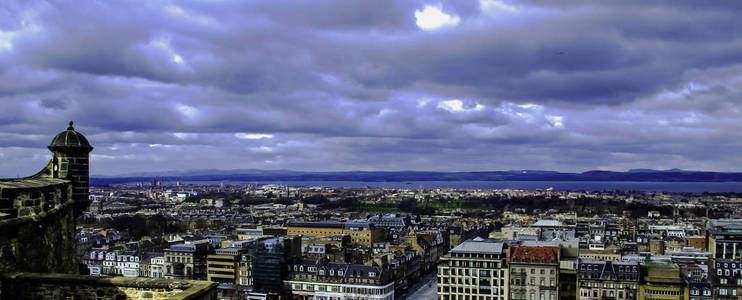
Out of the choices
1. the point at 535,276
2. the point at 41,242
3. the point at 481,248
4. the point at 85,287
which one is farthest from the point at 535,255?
the point at 85,287

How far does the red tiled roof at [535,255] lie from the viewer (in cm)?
8038

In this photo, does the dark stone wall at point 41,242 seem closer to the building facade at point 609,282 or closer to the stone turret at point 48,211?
the stone turret at point 48,211

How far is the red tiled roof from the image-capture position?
3164 inches

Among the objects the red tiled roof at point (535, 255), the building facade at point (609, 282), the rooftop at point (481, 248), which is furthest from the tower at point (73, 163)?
the building facade at point (609, 282)

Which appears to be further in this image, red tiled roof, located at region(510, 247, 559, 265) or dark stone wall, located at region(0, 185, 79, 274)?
red tiled roof, located at region(510, 247, 559, 265)

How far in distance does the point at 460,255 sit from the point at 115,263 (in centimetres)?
6182

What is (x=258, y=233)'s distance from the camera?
15025 centimetres

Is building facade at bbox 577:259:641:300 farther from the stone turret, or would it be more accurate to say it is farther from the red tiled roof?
the stone turret

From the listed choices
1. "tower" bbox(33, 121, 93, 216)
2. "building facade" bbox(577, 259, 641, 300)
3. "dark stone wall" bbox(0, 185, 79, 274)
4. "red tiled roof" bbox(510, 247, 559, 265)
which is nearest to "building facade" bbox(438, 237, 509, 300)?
"red tiled roof" bbox(510, 247, 559, 265)

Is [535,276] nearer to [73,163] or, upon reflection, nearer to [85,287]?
[73,163]

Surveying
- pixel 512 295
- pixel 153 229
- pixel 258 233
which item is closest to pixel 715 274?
pixel 512 295

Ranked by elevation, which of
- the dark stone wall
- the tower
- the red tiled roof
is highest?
the tower

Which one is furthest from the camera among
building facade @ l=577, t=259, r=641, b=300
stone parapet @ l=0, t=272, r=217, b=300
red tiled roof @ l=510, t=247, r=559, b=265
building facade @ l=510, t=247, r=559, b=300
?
red tiled roof @ l=510, t=247, r=559, b=265

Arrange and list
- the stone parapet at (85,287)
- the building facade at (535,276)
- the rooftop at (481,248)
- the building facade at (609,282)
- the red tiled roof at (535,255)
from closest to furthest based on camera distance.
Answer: the stone parapet at (85,287) → the building facade at (609,282) → the building facade at (535,276) → the red tiled roof at (535,255) → the rooftop at (481,248)
